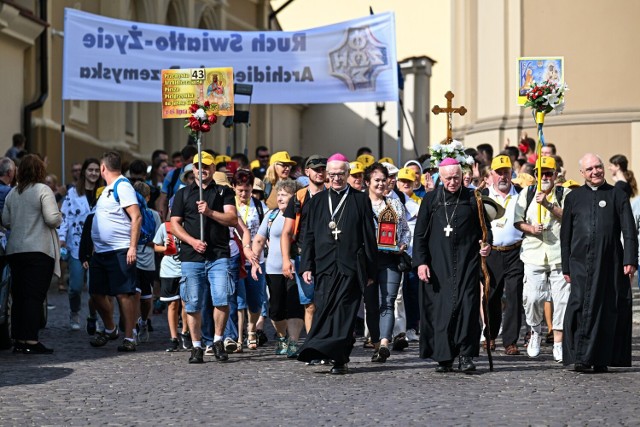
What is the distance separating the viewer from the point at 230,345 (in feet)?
47.5

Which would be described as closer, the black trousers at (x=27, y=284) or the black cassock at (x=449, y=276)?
the black cassock at (x=449, y=276)

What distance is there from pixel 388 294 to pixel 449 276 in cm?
156

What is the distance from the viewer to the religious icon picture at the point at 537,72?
593 inches

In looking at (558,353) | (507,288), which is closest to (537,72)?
(507,288)

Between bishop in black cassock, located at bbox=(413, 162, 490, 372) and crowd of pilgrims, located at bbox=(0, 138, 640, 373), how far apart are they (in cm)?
1

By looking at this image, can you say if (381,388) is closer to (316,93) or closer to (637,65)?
(316,93)

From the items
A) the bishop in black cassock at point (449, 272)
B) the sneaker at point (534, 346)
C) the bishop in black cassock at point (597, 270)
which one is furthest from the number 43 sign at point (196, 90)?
the bishop in black cassock at point (597, 270)

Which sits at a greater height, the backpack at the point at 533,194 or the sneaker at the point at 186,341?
the backpack at the point at 533,194

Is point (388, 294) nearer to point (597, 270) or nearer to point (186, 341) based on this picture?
point (186, 341)

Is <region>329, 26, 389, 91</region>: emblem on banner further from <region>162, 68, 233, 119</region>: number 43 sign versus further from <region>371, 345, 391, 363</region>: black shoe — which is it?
<region>371, 345, 391, 363</region>: black shoe

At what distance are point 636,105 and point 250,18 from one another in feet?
59.1

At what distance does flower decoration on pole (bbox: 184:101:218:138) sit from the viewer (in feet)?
46.2

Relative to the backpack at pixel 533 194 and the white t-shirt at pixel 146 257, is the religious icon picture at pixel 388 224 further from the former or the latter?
the white t-shirt at pixel 146 257

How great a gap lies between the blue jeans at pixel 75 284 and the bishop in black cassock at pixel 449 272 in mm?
5274
